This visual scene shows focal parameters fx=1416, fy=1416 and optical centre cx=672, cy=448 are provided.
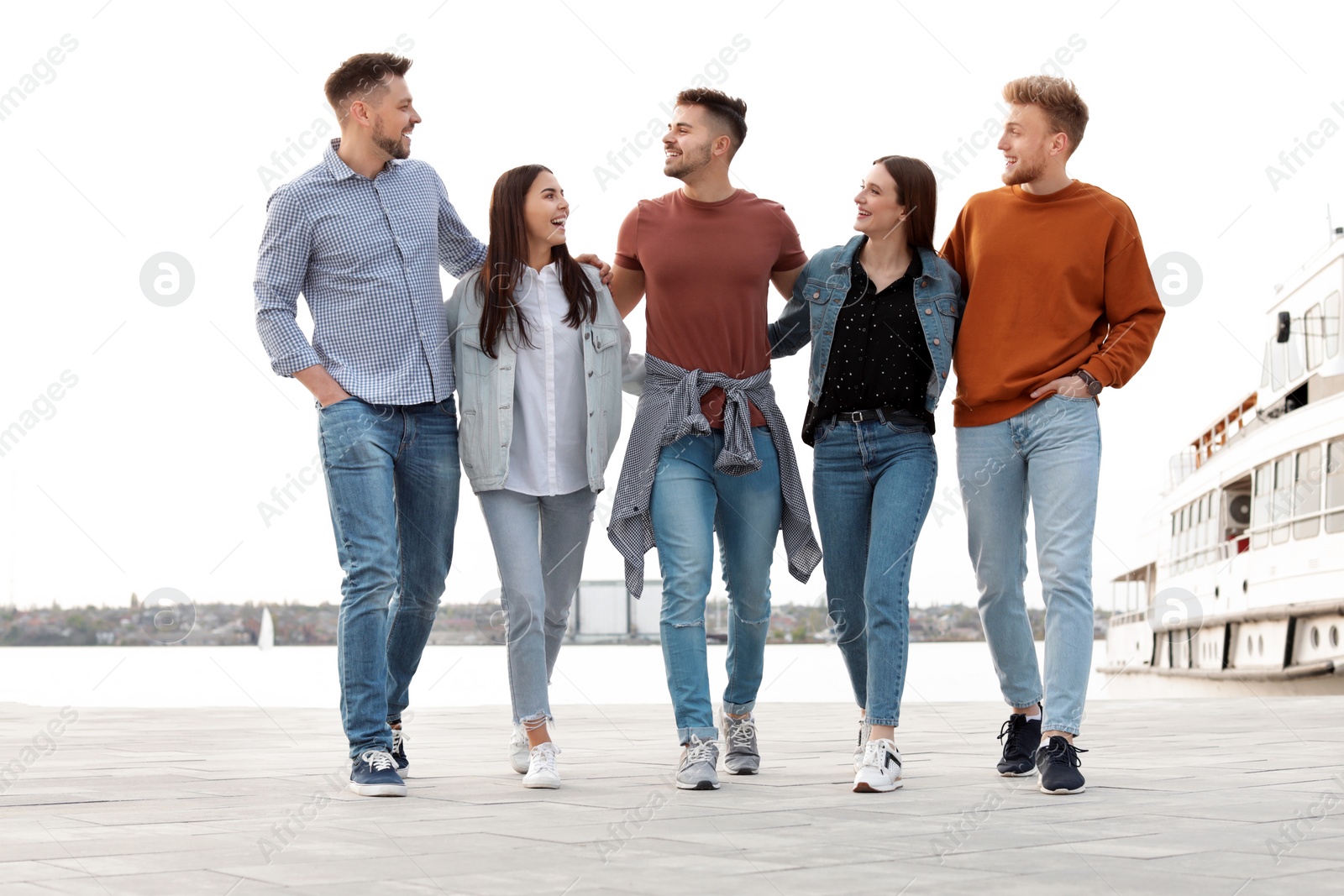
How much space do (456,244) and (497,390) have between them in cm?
65

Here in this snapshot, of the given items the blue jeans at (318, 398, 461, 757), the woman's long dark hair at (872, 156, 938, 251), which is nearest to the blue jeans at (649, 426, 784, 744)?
the blue jeans at (318, 398, 461, 757)

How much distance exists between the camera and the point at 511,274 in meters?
4.72

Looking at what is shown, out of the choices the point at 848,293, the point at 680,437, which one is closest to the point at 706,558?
the point at 680,437

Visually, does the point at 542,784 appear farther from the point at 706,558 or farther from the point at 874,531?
the point at 874,531

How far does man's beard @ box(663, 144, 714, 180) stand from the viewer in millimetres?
4770

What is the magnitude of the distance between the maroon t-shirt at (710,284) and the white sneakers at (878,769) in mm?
1144

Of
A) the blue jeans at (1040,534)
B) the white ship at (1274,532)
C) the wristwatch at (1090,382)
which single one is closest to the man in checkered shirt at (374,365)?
the blue jeans at (1040,534)

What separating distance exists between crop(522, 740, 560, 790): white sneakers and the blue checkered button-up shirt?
1.17m

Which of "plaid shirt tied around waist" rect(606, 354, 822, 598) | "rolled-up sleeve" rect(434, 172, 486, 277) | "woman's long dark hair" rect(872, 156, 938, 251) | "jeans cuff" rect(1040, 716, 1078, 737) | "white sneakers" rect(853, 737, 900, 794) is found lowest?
"white sneakers" rect(853, 737, 900, 794)

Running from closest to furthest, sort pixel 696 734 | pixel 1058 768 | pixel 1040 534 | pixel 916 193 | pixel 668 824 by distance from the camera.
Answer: pixel 668 824 < pixel 1058 768 < pixel 696 734 < pixel 1040 534 < pixel 916 193

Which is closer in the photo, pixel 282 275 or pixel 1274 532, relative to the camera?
pixel 282 275

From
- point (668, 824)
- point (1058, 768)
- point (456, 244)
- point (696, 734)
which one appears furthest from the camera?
point (456, 244)

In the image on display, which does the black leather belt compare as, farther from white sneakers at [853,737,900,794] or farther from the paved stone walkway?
the paved stone walkway

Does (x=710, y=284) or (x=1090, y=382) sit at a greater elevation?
(x=710, y=284)
